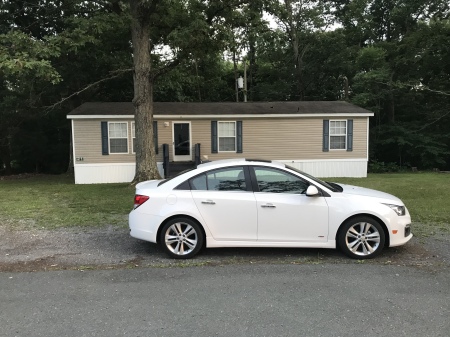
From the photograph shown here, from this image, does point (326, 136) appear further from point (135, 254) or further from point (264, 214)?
point (135, 254)

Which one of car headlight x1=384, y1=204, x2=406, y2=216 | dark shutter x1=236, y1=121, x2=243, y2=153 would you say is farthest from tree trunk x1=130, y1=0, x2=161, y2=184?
car headlight x1=384, y1=204, x2=406, y2=216

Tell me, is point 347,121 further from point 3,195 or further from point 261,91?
point 3,195

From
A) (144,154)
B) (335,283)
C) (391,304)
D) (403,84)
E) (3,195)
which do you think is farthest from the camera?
(403,84)

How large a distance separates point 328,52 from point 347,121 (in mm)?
10851

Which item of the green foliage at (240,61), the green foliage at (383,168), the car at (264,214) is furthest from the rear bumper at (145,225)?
the green foliage at (383,168)

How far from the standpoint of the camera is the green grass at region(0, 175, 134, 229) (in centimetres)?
782

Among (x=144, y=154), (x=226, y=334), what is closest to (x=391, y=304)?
(x=226, y=334)

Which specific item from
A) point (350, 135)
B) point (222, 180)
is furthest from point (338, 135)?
point (222, 180)

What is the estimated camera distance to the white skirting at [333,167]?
17578mm

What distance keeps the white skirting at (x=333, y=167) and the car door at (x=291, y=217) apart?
12.4 meters

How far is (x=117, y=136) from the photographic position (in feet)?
54.3

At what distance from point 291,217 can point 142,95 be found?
922 centimetres

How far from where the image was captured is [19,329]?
3.34 metres

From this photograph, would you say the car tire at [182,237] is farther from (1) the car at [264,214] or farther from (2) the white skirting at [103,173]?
(2) the white skirting at [103,173]
